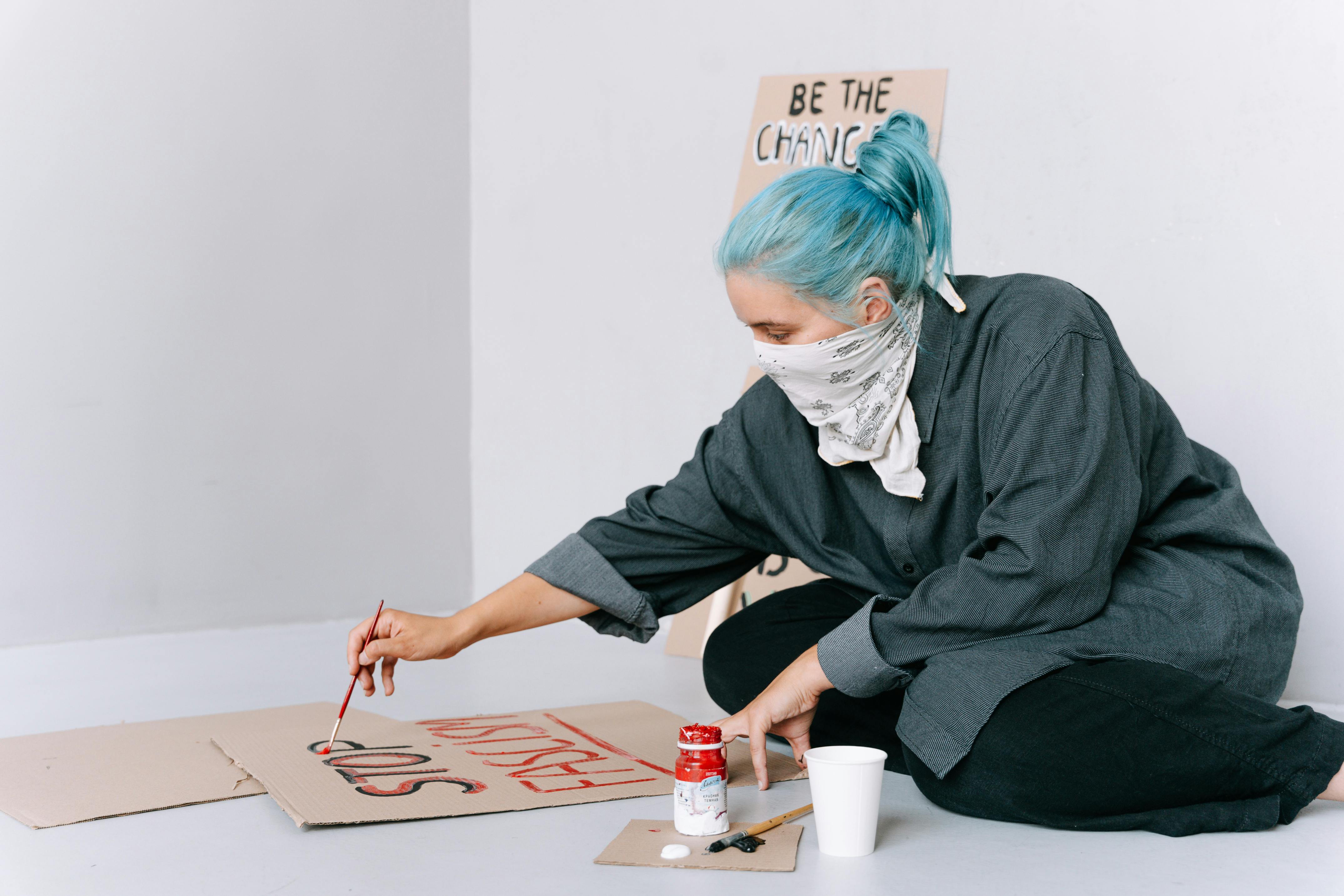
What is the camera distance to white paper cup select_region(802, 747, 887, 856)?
1.21m

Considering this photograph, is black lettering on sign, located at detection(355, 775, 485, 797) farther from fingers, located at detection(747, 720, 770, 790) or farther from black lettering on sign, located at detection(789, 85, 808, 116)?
black lettering on sign, located at detection(789, 85, 808, 116)

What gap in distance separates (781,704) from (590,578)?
0.38 m

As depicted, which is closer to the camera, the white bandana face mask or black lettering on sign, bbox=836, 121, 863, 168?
the white bandana face mask

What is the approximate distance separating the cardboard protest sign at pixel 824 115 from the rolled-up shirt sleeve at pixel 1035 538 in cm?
123

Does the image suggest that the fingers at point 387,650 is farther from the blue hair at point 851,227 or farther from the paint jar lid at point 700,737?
the blue hair at point 851,227

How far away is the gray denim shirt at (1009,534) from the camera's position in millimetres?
1341

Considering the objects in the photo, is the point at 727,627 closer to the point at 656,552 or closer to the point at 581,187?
the point at 656,552

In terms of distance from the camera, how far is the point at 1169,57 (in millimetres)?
2225

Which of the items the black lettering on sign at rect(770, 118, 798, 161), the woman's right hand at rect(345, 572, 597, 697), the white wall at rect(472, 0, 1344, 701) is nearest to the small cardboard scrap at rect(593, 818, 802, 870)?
the woman's right hand at rect(345, 572, 597, 697)

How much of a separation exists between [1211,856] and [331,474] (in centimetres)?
248

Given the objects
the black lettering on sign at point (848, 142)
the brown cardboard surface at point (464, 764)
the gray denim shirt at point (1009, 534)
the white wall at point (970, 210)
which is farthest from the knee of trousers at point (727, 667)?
the black lettering on sign at point (848, 142)

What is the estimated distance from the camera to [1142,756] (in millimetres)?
1277

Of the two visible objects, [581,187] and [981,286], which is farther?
[581,187]

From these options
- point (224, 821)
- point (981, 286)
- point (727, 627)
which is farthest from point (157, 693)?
point (981, 286)
